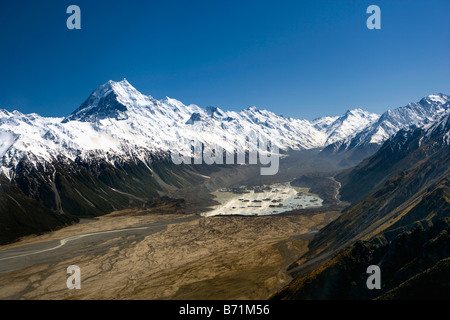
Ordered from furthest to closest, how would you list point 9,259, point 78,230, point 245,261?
point 78,230, point 9,259, point 245,261

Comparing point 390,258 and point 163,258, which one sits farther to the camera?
point 163,258

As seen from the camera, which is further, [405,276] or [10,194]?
[10,194]

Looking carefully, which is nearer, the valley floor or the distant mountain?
the distant mountain

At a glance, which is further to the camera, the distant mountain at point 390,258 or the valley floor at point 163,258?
the valley floor at point 163,258

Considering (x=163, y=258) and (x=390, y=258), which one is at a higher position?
(x=390, y=258)

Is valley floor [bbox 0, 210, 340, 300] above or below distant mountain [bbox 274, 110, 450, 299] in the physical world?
below

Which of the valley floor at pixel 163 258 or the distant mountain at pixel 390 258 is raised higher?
the distant mountain at pixel 390 258
